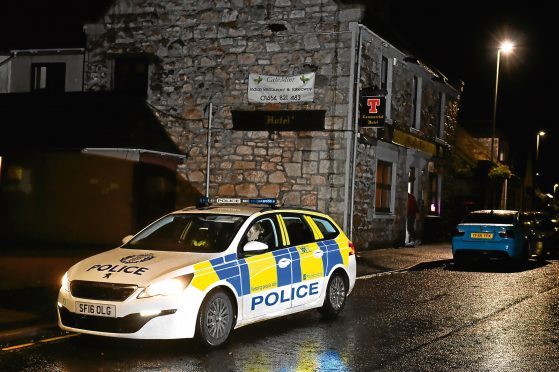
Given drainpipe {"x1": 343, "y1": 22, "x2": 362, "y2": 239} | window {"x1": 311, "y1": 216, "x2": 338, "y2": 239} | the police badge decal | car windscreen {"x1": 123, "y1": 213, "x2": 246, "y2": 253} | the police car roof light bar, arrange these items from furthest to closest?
1. drainpipe {"x1": 343, "y1": 22, "x2": 362, "y2": 239}
2. window {"x1": 311, "y1": 216, "x2": 338, "y2": 239}
3. the police car roof light bar
4. car windscreen {"x1": 123, "y1": 213, "x2": 246, "y2": 253}
5. the police badge decal

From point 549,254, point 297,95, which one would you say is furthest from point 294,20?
point 549,254

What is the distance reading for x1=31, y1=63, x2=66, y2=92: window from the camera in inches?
915

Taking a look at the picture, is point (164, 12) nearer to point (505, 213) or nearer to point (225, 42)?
point (225, 42)

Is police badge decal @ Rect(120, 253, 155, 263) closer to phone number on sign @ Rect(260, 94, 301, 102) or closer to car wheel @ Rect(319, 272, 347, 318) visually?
car wheel @ Rect(319, 272, 347, 318)

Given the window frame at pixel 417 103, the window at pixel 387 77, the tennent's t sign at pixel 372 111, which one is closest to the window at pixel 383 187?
the window at pixel 387 77

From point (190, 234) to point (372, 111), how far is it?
12.2 metres

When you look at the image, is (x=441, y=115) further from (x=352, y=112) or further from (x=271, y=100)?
(x=271, y=100)

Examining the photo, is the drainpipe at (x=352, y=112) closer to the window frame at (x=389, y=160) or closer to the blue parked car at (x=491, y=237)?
the window frame at (x=389, y=160)

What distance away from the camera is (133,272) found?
25.3 feet

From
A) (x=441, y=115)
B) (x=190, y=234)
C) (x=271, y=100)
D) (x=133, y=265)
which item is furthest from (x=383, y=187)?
(x=133, y=265)

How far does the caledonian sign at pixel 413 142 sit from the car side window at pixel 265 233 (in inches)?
591

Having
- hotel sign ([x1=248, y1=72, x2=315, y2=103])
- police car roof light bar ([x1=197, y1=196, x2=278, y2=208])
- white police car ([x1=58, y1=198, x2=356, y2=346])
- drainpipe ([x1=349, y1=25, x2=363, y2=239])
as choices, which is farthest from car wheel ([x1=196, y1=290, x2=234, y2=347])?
hotel sign ([x1=248, y1=72, x2=315, y2=103])

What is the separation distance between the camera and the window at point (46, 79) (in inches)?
915

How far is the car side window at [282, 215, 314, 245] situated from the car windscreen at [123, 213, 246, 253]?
33.5 inches
